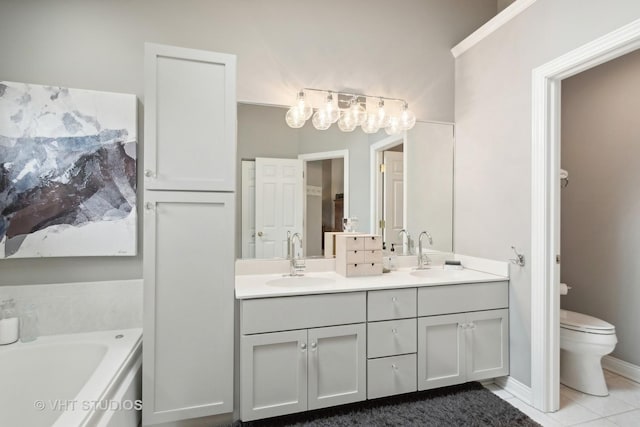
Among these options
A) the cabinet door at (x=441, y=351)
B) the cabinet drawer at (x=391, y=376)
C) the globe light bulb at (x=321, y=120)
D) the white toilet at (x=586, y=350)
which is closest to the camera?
the cabinet drawer at (x=391, y=376)

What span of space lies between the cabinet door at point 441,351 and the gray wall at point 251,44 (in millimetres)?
1585

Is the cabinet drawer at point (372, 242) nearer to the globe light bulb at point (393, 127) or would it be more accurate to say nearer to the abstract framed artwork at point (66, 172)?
the globe light bulb at point (393, 127)

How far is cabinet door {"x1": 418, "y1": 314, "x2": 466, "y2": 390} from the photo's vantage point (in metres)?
2.03

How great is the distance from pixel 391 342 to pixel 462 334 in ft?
1.67

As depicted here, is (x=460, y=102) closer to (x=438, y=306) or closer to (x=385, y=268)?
(x=385, y=268)

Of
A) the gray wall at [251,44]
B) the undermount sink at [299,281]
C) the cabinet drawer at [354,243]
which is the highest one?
the gray wall at [251,44]

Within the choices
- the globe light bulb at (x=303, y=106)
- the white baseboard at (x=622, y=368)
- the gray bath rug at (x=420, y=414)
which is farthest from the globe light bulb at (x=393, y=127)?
the white baseboard at (x=622, y=368)

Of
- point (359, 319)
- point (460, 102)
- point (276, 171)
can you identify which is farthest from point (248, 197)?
point (460, 102)

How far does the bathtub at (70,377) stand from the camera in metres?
1.45

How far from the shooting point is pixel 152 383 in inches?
65.8

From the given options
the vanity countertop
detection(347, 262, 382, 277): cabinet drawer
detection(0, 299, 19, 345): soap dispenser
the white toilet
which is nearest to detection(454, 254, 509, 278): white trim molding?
the vanity countertop

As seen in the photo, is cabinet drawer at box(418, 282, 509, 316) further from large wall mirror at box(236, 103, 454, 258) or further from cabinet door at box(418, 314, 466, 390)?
large wall mirror at box(236, 103, 454, 258)

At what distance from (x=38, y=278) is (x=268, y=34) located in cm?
209

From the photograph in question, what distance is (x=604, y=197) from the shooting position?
265 centimetres
